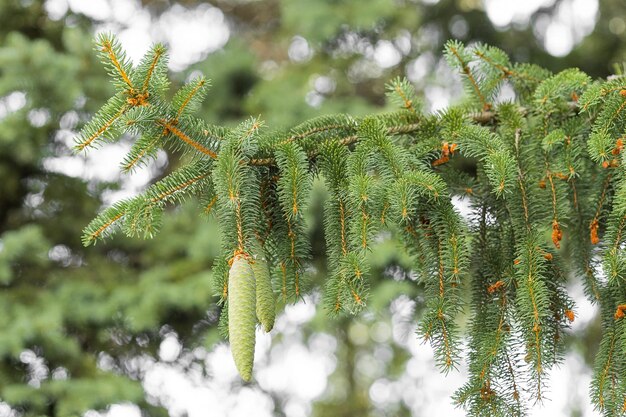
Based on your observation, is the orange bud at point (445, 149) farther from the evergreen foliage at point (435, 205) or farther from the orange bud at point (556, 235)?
the orange bud at point (556, 235)

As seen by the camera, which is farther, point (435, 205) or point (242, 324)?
point (435, 205)

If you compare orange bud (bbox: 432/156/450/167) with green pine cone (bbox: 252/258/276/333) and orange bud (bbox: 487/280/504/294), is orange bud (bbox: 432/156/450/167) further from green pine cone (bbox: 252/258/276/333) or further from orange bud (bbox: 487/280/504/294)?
green pine cone (bbox: 252/258/276/333)

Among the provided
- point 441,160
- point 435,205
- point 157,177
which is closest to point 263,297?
point 435,205

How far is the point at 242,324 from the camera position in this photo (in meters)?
1.43

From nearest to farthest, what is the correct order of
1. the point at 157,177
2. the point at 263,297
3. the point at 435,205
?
the point at 263,297, the point at 435,205, the point at 157,177

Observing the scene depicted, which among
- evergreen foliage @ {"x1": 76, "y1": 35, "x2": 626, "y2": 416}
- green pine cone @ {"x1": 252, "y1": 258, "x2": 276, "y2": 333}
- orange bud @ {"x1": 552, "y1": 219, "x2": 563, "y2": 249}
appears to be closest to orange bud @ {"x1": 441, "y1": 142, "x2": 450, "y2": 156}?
evergreen foliage @ {"x1": 76, "y1": 35, "x2": 626, "y2": 416}

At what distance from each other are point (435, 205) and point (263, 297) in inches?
17.0

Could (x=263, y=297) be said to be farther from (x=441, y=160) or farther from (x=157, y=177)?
(x=157, y=177)

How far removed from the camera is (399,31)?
5.68 m

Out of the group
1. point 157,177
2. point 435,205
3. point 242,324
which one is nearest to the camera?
point 242,324

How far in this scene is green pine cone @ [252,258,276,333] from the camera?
5.13 feet

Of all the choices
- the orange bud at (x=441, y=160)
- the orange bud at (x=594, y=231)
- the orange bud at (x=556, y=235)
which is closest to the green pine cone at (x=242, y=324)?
the orange bud at (x=441, y=160)

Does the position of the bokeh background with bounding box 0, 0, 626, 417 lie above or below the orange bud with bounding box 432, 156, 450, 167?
above

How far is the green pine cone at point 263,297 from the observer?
156 cm
